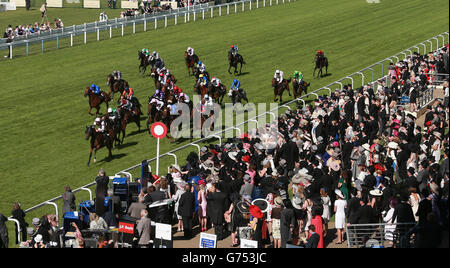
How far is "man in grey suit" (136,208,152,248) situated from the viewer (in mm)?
13344

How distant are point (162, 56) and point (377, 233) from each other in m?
25.3

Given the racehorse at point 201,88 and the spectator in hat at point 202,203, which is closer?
the spectator in hat at point 202,203

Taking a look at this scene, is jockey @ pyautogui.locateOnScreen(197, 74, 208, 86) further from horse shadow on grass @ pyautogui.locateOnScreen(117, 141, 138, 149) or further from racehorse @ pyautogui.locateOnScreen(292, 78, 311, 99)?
horse shadow on grass @ pyautogui.locateOnScreen(117, 141, 138, 149)

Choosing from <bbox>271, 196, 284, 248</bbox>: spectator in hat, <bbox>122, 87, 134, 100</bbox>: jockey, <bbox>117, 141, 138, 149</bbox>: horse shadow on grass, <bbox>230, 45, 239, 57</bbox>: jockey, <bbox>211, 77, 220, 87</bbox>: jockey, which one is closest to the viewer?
<bbox>271, 196, 284, 248</bbox>: spectator in hat

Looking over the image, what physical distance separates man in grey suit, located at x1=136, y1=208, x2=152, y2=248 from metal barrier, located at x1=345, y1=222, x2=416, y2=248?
11.5ft

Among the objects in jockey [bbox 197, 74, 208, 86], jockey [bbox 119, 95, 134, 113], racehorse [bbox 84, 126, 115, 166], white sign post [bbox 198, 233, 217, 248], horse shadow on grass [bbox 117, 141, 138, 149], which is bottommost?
horse shadow on grass [bbox 117, 141, 138, 149]

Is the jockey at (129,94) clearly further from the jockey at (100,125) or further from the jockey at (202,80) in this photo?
the jockey at (202,80)

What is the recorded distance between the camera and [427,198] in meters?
13.0

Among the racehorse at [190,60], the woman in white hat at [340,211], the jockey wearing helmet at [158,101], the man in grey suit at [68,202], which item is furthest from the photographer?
the racehorse at [190,60]

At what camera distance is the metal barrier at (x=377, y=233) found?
12492mm

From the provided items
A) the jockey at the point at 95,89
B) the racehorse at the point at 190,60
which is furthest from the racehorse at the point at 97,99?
the racehorse at the point at 190,60

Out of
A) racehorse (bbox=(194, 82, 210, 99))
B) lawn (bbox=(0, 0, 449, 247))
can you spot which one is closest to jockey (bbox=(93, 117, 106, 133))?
lawn (bbox=(0, 0, 449, 247))

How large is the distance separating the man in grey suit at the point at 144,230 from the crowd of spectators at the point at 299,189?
19mm
